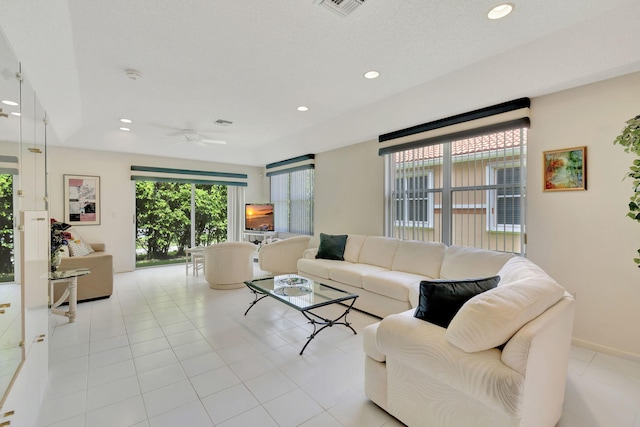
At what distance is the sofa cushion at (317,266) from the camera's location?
416 cm

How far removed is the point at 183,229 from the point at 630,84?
7971 mm

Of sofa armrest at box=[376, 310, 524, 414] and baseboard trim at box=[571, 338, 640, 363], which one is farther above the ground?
sofa armrest at box=[376, 310, 524, 414]

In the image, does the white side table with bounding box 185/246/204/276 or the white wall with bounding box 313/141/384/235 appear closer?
the white wall with bounding box 313/141/384/235

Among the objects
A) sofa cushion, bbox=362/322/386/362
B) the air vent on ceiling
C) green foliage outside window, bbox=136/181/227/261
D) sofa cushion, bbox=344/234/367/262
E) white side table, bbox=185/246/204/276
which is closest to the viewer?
sofa cushion, bbox=362/322/386/362

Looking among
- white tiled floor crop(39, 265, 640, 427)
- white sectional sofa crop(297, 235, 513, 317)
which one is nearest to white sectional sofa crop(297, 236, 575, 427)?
white tiled floor crop(39, 265, 640, 427)

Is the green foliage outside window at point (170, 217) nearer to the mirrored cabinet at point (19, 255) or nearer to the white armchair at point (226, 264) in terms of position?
the white armchair at point (226, 264)

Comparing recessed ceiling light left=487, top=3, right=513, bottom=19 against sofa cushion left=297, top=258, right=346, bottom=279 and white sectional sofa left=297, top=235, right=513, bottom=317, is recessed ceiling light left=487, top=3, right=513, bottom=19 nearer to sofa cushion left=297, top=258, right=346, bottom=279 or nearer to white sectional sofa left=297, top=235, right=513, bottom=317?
white sectional sofa left=297, top=235, right=513, bottom=317

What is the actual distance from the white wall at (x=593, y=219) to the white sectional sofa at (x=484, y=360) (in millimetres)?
1188

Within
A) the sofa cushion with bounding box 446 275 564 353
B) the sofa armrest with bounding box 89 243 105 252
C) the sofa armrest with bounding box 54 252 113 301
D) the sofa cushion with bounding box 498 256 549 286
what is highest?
the sofa cushion with bounding box 498 256 549 286

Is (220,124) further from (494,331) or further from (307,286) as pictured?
(494,331)

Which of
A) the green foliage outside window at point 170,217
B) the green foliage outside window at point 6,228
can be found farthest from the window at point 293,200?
the green foliage outside window at point 6,228

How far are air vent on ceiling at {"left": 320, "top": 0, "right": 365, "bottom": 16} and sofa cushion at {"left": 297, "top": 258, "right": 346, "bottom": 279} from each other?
118 inches

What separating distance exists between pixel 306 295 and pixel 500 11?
2.91 meters

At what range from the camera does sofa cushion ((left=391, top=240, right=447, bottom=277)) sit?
136 inches
